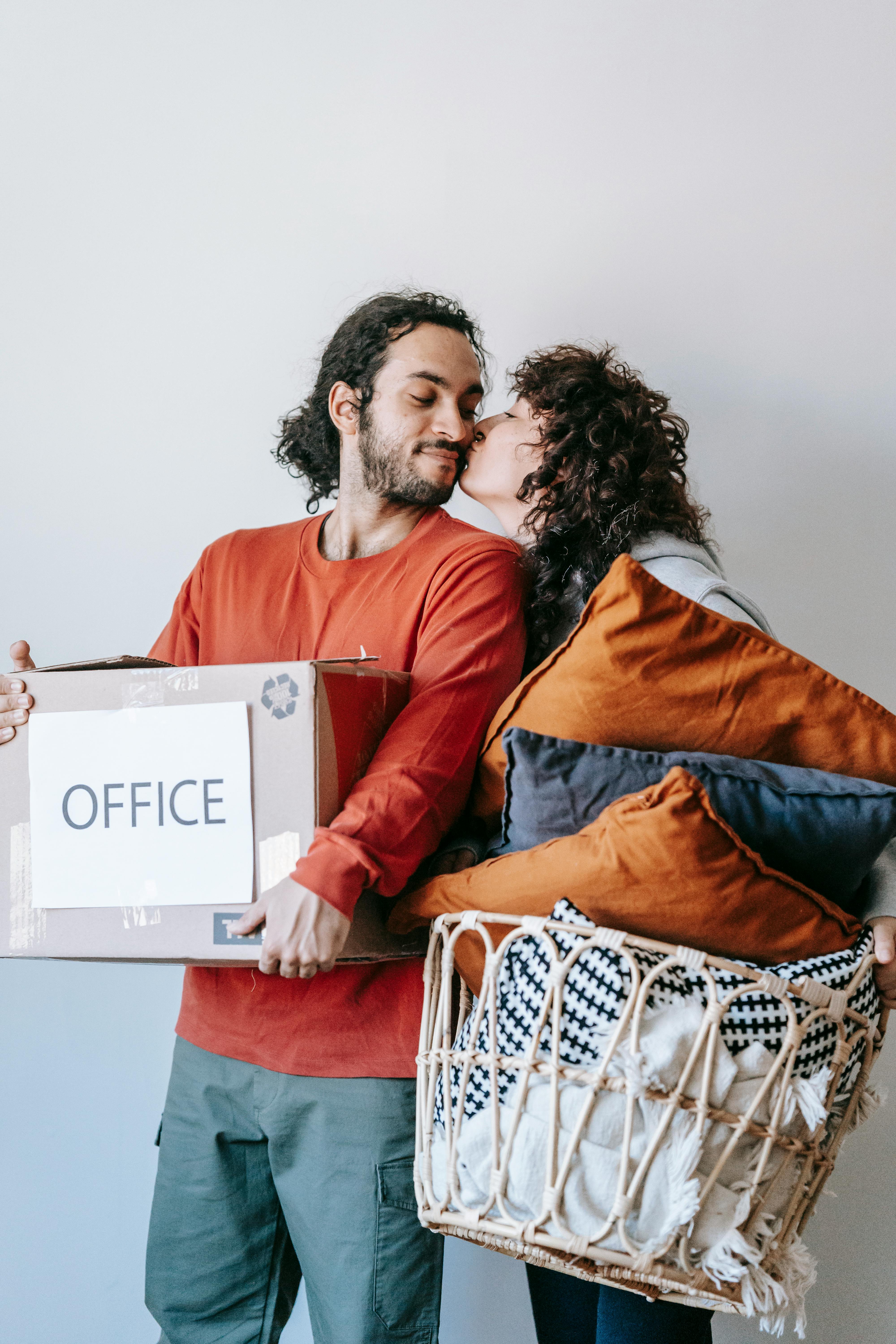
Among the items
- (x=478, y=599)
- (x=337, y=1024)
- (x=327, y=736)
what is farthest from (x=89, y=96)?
(x=337, y=1024)

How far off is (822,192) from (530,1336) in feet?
5.65

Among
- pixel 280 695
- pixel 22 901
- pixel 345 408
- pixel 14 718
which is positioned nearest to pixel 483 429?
pixel 345 408

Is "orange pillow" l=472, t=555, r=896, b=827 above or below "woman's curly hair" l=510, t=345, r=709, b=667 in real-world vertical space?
below

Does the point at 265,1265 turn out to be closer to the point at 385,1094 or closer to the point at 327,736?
the point at 385,1094

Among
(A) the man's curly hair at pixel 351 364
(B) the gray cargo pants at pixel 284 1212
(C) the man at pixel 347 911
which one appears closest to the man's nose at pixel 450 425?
(C) the man at pixel 347 911

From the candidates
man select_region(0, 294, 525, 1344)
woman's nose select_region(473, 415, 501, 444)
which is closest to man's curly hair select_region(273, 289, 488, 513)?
man select_region(0, 294, 525, 1344)

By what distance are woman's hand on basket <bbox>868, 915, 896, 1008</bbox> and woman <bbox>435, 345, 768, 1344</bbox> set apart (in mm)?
339

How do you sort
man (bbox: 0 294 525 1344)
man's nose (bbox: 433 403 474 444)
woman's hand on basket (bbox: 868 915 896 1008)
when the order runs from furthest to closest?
man's nose (bbox: 433 403 474 444), man (bbox: 0 294 525 1344), woman's hand on basket (bbox: 868 915 896 1008)

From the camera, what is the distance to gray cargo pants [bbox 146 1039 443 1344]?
3.30 ft

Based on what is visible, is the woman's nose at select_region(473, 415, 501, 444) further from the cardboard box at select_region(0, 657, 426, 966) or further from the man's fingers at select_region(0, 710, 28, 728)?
the man's fingers at select_region(0, 710, 28, 728)

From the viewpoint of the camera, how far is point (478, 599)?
1.08 meters

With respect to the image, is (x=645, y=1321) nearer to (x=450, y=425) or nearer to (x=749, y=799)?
(x=749, y=799)

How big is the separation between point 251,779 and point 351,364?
0.69m

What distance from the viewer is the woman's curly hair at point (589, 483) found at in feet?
3.72
